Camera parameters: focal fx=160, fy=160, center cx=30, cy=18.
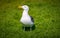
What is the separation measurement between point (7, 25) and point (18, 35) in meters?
0.48

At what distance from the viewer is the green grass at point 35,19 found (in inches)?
115

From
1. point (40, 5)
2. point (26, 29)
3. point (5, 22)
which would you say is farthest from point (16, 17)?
point (40, 5)

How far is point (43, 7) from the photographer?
13.6 feet

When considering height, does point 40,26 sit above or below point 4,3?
below

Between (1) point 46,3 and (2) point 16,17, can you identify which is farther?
(1) point 46,3

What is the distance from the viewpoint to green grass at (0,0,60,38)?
2.93 meters

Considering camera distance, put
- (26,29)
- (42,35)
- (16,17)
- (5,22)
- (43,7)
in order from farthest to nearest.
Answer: (43,7) < (16,17) < (5,22) < (26,29) < (42,35)

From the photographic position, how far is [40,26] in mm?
3188

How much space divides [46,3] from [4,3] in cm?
116

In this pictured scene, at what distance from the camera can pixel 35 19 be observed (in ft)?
11.5

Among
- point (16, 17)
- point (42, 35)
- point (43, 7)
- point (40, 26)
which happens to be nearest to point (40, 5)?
point (43, 7)

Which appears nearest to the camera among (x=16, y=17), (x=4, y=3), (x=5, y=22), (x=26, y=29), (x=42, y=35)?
(x=42, y=35)

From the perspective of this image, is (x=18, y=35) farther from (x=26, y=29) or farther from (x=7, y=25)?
(x=7, y=25)

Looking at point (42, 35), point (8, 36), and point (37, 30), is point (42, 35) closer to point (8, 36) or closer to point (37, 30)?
point (37, 30)
